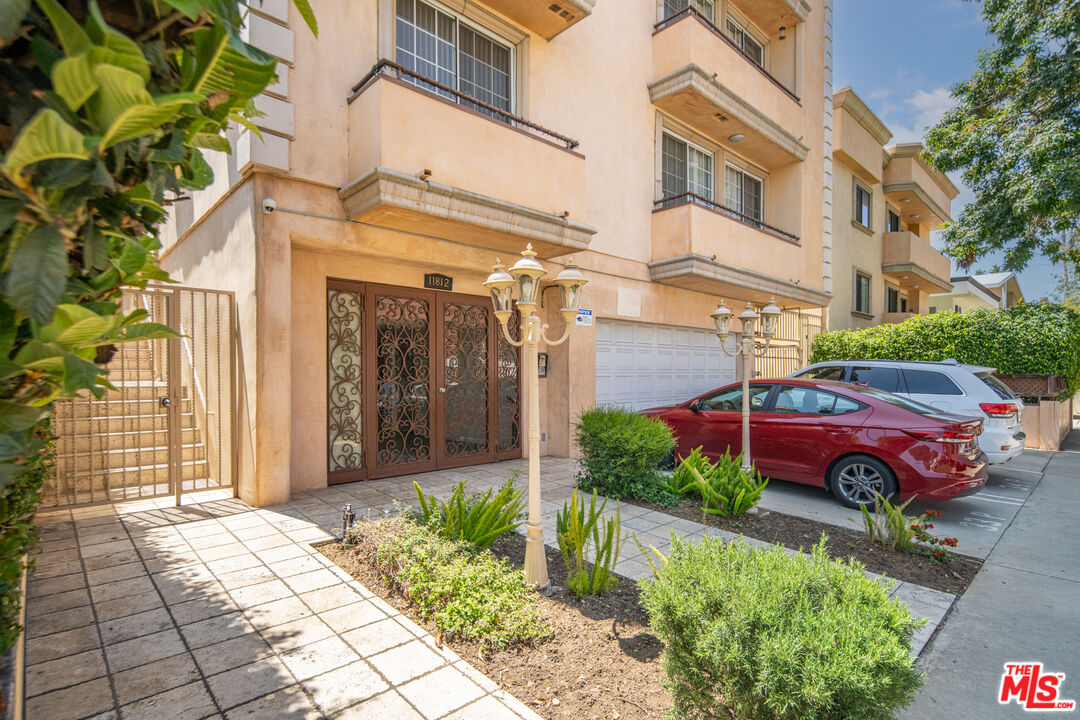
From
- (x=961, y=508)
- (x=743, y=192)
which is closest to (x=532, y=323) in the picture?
(x=961, y=508)

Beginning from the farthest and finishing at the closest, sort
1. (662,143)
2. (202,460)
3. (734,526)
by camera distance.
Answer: (662,143), (202,460), (734,526)

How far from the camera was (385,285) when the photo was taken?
6980 millimetres

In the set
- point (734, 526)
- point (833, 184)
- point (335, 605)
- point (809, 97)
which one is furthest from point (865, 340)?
point (335, 605)

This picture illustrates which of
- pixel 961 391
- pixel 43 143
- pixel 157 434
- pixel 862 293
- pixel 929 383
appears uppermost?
pixel 862 293

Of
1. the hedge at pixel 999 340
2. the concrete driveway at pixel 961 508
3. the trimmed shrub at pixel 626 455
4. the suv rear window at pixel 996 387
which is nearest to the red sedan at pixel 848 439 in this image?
the concrete driveway at pixel 961 508

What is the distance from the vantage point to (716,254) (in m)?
9.52

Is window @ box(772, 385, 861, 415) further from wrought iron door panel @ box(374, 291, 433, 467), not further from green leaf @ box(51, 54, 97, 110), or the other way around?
green leaf @ box(51, 54, 97, 110)

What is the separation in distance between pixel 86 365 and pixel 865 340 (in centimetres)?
1474

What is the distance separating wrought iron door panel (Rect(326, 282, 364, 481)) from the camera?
6.54 m

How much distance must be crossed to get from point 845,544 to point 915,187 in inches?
701

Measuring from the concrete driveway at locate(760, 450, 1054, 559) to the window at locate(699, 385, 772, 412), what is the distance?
4.07 feet

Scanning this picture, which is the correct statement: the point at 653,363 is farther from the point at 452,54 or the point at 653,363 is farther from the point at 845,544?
the point at 452,54

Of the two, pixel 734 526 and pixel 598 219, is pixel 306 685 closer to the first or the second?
pixel 734 526

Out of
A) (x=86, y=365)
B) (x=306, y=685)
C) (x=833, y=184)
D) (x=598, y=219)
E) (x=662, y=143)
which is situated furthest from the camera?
(x=833, y=184)
